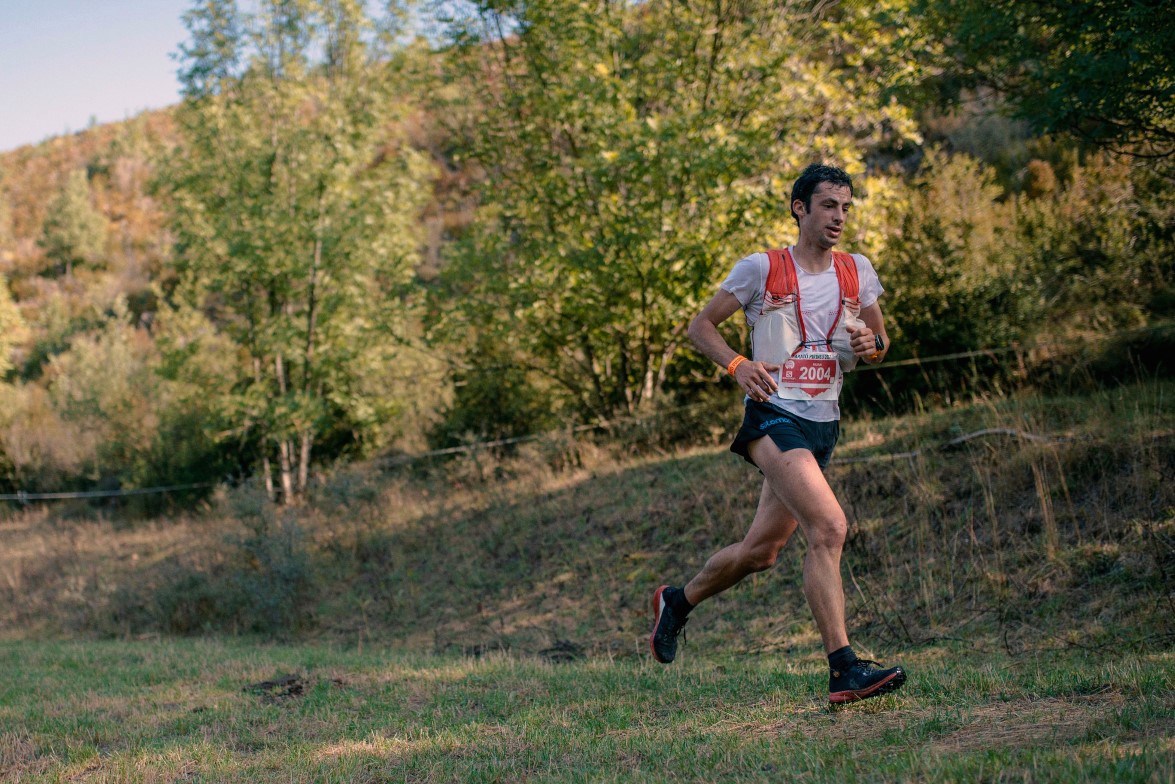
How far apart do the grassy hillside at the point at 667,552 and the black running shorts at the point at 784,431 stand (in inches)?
108

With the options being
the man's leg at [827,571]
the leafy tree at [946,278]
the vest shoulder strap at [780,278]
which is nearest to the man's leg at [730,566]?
the man's leg at [827,571]

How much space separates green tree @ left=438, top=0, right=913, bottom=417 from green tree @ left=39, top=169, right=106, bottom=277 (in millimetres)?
47183

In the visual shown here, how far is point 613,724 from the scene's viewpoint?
4691 mm

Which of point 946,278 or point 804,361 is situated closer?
point 804,361

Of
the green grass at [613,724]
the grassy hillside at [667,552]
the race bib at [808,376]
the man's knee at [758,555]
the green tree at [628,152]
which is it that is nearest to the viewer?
the green grass at [613,724]

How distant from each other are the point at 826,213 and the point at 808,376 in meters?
0.79

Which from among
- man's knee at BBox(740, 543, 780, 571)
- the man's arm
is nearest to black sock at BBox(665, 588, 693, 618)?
man's knee at BBox(740, 543, 780, 571)

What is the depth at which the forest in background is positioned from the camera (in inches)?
436

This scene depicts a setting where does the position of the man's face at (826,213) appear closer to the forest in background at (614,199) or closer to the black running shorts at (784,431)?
the black running shorts at (784,431)

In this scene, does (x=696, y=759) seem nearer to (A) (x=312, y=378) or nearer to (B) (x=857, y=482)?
(B) (x=857, y=482)

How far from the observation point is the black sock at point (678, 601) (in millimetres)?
5508

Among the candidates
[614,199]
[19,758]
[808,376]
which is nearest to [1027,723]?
Answer: [808,376]

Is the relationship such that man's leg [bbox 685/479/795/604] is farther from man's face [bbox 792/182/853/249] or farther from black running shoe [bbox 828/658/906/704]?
man's face [bbox 792/182/853/249]

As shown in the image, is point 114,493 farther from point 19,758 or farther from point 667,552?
point 19,758
